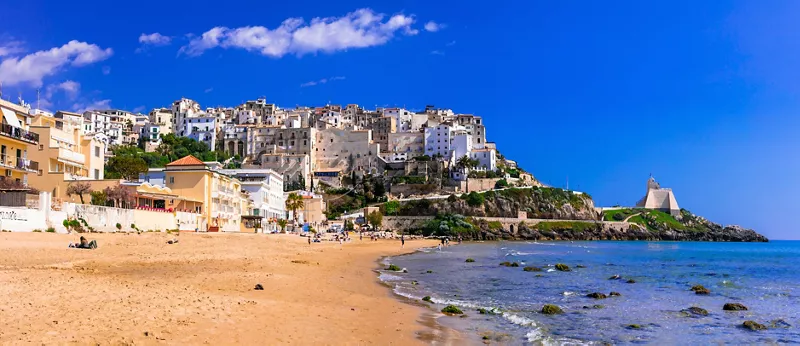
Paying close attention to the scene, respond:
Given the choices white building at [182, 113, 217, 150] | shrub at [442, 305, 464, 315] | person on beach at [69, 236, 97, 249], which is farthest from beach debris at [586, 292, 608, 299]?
white building at [182, 113, 217, 150]

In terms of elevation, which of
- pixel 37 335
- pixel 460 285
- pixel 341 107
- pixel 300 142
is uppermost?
pixel 341 107

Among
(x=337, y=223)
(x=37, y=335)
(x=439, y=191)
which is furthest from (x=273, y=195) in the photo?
(x=37, y=335)

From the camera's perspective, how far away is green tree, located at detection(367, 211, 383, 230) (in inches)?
3078

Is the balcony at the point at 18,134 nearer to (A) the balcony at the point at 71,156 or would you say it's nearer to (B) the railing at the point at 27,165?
(B) the railing at the point at 27,165

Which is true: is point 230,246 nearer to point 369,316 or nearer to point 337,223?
point 369,316

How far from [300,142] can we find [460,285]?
8632cm

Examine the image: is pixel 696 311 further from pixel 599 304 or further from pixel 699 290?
pixel 699 290

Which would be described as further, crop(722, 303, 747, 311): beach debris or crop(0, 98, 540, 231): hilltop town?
crop(0, 98, 540, 231): hilltop town

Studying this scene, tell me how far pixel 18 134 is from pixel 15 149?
899mm

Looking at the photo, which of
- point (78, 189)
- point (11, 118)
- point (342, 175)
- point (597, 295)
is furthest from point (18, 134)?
point (342, 175)

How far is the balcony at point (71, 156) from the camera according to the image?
123ft

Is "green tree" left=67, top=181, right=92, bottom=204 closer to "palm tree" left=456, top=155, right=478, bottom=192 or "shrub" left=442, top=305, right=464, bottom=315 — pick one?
"shrub" left=442, top=305, right=464, bottom=315

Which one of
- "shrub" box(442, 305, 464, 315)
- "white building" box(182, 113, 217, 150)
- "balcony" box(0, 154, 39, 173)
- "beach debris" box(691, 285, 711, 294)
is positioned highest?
"white building" box(182, 113, 217, 150)

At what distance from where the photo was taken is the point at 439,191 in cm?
9494
